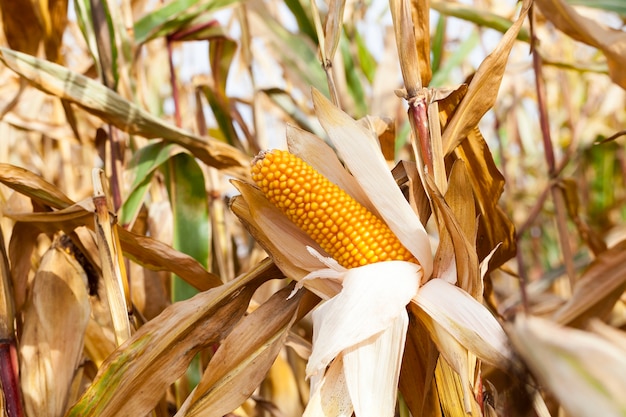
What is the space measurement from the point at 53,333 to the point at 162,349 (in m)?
0.22

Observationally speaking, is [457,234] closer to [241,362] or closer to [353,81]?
[241,362]

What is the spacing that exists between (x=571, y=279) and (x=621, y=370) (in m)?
0.98

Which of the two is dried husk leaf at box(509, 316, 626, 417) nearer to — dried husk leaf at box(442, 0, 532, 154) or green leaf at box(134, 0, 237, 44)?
dried husk leaf at box(442, 0, 532, 154)

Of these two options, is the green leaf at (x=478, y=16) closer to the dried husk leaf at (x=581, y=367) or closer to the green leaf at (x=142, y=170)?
the green leaf at (x=142, y=170)

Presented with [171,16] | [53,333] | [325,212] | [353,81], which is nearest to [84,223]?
[53,333]

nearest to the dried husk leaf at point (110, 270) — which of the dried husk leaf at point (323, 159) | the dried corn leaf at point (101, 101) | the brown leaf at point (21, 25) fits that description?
the dried husk leaf at point (323, 159)

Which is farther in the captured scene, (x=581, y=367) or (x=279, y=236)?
(x=279, y=236)

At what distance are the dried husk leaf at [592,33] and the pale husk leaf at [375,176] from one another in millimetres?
443

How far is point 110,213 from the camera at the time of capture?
28.7 inches

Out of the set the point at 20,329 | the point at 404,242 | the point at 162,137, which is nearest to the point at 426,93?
the point at 404,242

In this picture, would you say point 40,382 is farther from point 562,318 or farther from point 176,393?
point 562,318

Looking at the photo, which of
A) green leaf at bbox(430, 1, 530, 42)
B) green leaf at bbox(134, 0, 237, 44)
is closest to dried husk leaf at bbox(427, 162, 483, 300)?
green leaf at bbox(430, 1, 530, 42)

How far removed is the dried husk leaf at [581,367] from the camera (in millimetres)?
258

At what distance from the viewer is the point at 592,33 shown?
2.98 feet
